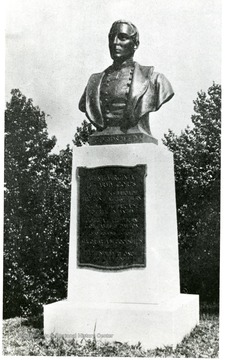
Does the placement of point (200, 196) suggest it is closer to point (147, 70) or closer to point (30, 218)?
point (30, 218)

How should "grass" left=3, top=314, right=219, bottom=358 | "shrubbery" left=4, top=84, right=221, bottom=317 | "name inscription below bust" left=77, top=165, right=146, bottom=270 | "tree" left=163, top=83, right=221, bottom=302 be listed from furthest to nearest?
"shrubbery" left=4, top=84, right=221, bottom=317 < "tree" left=163, top=83, right=221, bottom=302 < "name inscription below bust" left=77, top=165, right=146, bottom=270 < "grass" left=3, top=314, right=219, bottom=358

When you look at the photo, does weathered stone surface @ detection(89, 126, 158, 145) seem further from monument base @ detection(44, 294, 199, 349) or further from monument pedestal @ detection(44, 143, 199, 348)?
monument base @ detection(44, 294, 199, 349)

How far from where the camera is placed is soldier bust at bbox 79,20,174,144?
26.9 ft

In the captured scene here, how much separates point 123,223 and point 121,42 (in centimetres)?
249

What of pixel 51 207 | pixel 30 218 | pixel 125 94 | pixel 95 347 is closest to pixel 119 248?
pixel 95 347

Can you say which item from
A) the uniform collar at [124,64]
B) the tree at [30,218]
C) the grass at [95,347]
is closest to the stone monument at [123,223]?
the uniform collar at [124,64]

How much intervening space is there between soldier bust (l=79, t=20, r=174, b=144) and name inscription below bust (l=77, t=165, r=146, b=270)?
1.73ft

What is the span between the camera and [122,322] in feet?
24.6

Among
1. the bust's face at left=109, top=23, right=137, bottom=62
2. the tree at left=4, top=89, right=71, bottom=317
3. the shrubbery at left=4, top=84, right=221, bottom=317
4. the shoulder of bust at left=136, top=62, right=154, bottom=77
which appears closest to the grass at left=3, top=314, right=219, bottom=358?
the shoulder of bust at left=136, top=62, right=154, bottom=77

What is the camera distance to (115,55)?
8.39 m

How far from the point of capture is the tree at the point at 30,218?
13.3m

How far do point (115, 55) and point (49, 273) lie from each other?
6686 mm

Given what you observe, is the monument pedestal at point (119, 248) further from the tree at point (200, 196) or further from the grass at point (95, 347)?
the tree at point (200, 196)

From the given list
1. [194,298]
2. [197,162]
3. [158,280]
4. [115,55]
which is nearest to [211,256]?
[197,162]
